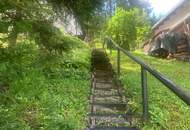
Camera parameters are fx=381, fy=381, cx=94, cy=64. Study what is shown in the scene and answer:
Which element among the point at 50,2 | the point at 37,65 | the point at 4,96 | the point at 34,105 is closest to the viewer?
the point at 4,96

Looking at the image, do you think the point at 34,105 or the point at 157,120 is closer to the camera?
the point at 157,120

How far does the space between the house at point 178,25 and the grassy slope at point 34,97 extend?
52.5ft

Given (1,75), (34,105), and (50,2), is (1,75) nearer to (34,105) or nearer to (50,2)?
(34,105)

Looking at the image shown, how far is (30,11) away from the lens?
6.41 metres

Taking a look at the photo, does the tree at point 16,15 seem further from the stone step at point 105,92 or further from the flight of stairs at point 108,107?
the stone step at point 105,92

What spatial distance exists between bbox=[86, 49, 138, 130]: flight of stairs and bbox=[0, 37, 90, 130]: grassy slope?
0.61 feet

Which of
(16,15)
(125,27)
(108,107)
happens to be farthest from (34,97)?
(125,27)

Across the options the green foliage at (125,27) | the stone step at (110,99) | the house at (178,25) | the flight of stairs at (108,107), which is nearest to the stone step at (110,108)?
the flight of stairs at (108,107)

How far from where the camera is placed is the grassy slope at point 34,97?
5.55m

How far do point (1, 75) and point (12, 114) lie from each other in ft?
2.68

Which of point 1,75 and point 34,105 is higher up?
point 1,75

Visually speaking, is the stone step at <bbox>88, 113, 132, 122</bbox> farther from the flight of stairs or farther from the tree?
the tree

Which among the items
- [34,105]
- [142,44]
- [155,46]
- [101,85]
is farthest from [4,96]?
[142,44]

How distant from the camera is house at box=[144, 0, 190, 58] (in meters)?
24.3
